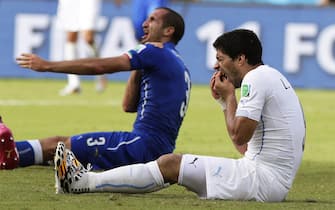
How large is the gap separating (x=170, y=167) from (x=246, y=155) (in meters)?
0.52

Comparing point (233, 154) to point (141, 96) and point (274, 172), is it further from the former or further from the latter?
point (274, 172)

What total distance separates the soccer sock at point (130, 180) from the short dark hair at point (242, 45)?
909 millimetres

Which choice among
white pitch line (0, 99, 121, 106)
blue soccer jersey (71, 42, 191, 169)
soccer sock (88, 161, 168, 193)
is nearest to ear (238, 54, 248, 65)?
soccer sock (88, 161, 168, 193)

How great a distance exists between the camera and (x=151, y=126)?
30.2 ft

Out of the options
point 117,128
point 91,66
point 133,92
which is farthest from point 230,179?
point 117,128

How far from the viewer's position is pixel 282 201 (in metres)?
8.11

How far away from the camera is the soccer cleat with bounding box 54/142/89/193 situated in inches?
315

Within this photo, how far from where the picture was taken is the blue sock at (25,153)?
9242 millimetres

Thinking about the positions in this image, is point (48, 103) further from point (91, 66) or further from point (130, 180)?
point (130, 180)

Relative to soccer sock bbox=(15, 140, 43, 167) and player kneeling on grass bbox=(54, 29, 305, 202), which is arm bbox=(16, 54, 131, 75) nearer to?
player kneeling on grass bbox=(54, 29, 305, 202)

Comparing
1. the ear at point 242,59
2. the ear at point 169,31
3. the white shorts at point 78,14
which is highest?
the ear at point 242,59

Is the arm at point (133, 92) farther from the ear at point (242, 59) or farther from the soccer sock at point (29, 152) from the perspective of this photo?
the ear at point (242, 59)

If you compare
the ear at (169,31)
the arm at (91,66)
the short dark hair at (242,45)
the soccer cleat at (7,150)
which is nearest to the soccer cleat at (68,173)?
the arm at (91,66)

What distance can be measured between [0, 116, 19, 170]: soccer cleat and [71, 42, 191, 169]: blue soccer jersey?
1.50ft
